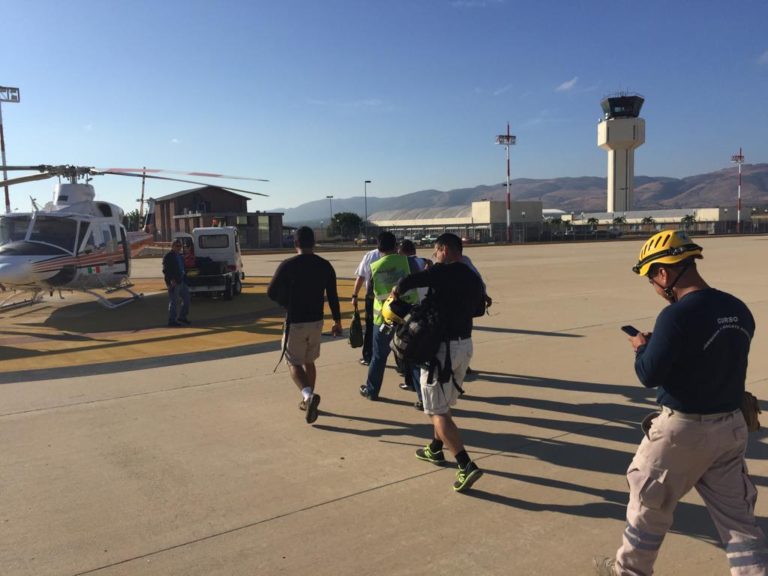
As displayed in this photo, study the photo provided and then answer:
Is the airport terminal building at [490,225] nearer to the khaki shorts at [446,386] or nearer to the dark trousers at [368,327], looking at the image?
the dark trousers at [368,327]

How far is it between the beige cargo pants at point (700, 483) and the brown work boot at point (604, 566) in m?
0.18

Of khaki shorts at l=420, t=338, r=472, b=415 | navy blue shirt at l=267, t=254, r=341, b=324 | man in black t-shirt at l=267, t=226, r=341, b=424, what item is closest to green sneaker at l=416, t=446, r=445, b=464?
khaki shorts at l=420, t=338, r=472, b=415

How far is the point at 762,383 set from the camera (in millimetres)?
6273

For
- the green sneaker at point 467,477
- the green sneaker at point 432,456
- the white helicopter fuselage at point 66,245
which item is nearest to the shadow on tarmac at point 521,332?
the green sneaker at point 432,456

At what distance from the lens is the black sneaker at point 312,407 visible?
512 centimetres

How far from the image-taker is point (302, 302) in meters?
5.34

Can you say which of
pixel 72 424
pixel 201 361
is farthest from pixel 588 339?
pixel 72 424

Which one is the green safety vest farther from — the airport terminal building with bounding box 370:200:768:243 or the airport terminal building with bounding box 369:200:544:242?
the airport terminal building with bounding box 370:200:768:243

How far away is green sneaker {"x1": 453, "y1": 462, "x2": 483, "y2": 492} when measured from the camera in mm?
3730

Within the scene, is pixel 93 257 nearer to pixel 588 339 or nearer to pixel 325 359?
pixel 325 359

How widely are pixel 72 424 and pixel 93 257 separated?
870cm

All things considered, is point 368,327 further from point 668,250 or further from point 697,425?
point 697,425

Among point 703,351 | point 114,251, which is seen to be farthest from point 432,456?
point 114,251

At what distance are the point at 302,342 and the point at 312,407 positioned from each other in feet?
2.07
